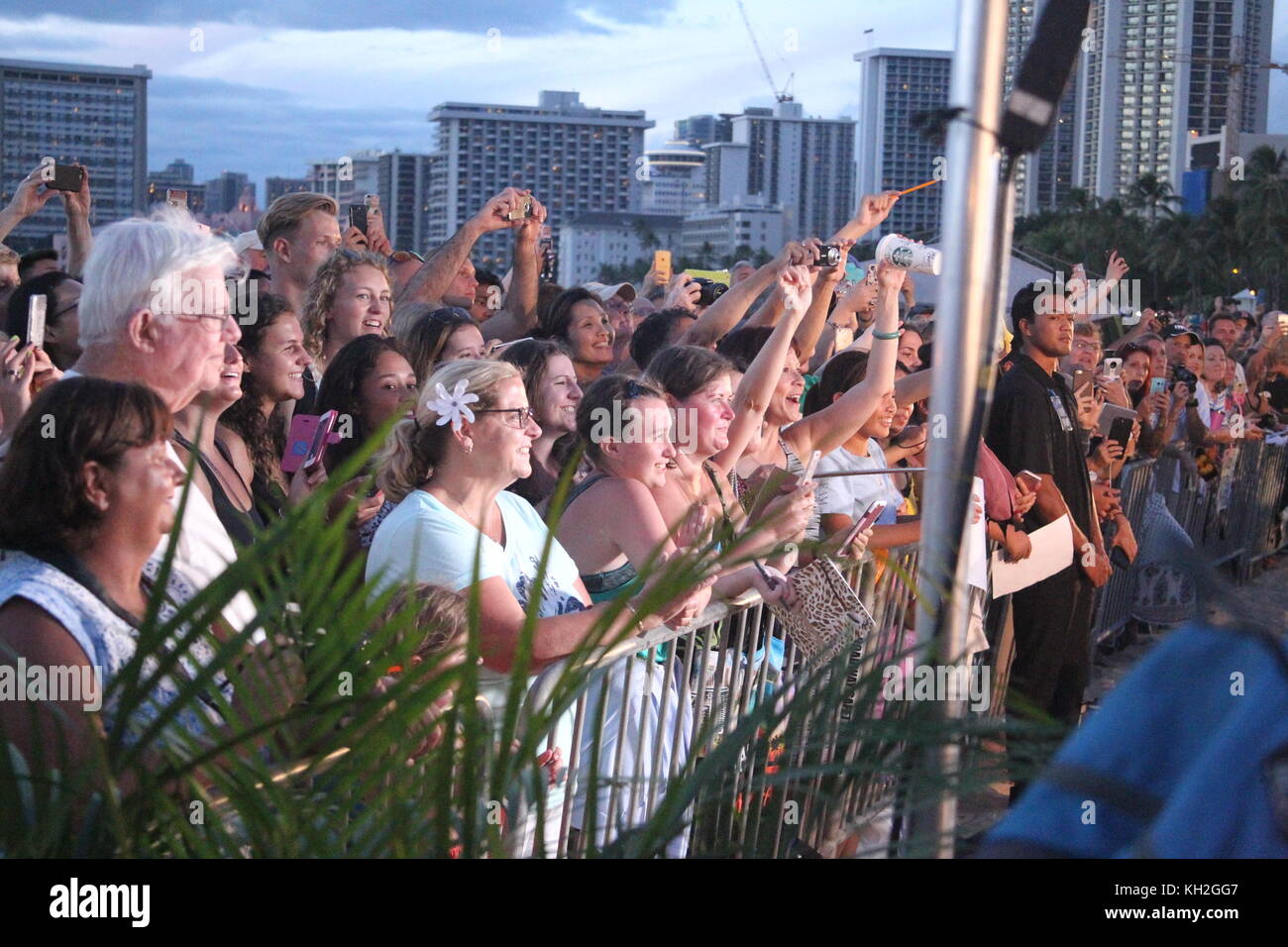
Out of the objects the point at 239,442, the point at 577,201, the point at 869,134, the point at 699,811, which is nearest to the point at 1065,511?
the point at 869,134

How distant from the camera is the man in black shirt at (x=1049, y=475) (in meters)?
6.21

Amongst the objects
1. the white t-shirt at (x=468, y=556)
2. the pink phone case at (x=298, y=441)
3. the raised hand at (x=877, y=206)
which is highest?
the raised hand at (x=877, y=206)

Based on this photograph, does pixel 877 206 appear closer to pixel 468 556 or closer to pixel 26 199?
pixel 26 199

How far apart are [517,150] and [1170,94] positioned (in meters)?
67.8

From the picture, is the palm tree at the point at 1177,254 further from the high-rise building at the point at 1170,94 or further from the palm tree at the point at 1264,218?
the high-rise building at the point at 1170,94

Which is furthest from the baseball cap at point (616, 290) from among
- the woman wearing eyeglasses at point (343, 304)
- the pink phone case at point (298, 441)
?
the pink phone case at point (298, 441)

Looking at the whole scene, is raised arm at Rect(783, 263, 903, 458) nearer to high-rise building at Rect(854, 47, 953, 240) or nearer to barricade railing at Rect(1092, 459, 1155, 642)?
high-rise building at Rect(854, 47, 953, 240)

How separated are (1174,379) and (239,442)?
797 cm

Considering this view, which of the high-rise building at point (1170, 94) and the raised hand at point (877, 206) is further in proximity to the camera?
the high-rise building at point (1170, 94)

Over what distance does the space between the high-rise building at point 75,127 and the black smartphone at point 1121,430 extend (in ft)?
16.0

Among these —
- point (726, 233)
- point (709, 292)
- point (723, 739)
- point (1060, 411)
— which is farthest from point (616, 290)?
point (726, 233)

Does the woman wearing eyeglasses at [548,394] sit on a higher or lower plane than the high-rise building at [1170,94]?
lower

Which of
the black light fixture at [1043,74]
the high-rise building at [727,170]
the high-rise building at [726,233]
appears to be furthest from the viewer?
the high-rise building at [726,233]
